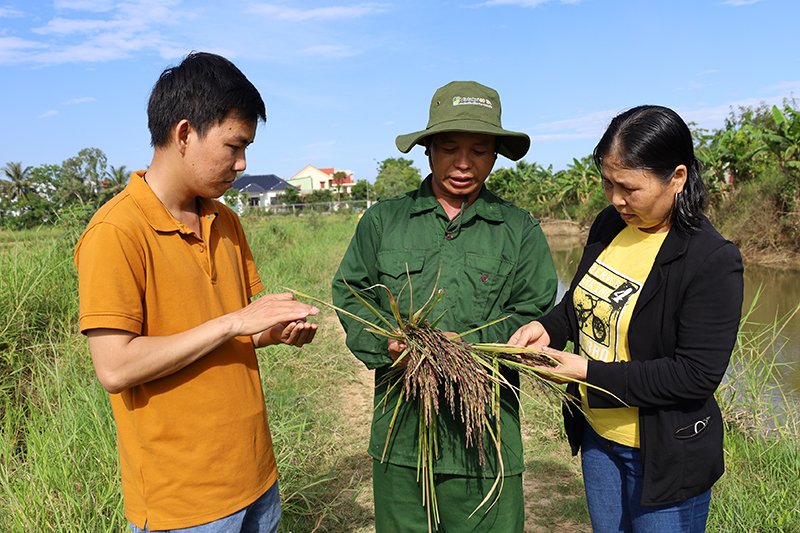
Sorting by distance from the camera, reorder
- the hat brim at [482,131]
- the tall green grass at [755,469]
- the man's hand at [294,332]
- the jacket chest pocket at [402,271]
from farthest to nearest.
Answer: the tall green grass at [755,469]
the jacket chest pocket at [402,271]
the hat brim at [482,131]
the man's hand at [294,332]

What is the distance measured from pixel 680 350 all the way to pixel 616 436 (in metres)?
0.38

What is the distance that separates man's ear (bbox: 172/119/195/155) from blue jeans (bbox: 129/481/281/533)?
1.03 metres

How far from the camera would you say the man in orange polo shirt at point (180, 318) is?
1.23 metres

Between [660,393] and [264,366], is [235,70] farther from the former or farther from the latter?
[264,366]

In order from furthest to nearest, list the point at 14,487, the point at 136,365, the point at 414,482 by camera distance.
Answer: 1. the point at 14,487
2. the point at 414,482
3. the point at 136,365

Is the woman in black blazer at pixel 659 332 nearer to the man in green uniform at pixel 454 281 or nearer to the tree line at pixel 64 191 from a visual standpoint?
the man in green uniform at pixel 454 281

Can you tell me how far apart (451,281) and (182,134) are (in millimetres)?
1013

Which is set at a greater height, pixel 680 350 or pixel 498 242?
pixel 498 242

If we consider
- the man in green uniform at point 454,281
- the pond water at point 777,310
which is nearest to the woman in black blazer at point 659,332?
the man in green uniform at point 454,281

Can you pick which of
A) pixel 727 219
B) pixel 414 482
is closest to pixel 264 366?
pixel 414 482

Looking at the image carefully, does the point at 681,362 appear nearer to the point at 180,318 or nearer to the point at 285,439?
the point at 180,318

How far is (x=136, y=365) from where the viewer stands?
4.05 ft

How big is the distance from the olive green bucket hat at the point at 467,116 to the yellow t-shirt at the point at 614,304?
530 mm

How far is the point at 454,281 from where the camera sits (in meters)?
1.86
